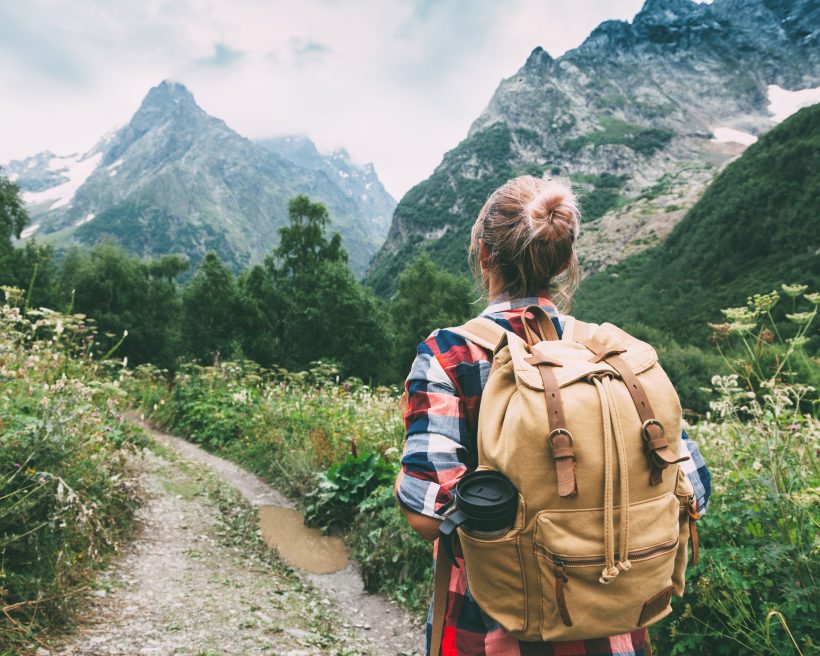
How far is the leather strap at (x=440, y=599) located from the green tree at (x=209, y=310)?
24.5 metres

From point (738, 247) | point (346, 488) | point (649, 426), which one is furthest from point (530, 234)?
point (738, 247)

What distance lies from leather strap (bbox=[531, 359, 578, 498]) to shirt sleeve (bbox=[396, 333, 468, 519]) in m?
0.30

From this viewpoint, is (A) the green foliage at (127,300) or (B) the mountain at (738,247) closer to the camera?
(A) the green foliage at (127,300)

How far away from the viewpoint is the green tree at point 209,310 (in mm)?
24547

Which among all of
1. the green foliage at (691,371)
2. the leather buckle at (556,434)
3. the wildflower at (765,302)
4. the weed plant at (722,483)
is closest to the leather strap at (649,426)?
the leather buckle at (556,434)

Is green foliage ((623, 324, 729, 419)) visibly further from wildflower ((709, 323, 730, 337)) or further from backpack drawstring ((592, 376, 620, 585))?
backpack drawstring ((592, 376, 620, 585))

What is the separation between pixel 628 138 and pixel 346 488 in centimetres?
19976

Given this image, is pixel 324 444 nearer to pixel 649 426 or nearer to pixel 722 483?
pixel 722 483

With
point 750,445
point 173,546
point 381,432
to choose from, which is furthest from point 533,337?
point 381,432

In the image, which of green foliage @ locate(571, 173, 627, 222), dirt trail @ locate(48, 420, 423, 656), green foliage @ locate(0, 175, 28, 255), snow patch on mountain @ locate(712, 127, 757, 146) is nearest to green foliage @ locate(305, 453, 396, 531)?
dirt trail @ locate(48, 420, 423, 656)

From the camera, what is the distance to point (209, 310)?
82.4 feet

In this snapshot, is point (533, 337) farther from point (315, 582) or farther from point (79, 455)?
point (315, 582)

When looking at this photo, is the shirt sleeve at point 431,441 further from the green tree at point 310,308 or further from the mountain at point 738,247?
the mountain at point 738,247

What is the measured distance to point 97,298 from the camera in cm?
3073
